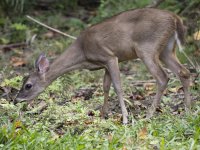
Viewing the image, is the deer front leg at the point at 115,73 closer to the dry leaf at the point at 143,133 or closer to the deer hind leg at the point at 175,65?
the deer hind leg at the point at 175,65

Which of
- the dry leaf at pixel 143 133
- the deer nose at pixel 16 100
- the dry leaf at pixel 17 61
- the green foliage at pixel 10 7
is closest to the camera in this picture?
the dry leaf at pixel 143 133

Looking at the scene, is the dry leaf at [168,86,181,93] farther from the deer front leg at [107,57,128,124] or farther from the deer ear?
the deer ear

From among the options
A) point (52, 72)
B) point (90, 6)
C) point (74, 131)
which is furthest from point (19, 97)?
point (90, 6)

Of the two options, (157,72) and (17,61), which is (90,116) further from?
(17,61)

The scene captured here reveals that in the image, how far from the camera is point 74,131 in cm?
729

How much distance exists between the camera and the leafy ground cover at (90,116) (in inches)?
251

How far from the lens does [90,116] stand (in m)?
7.96

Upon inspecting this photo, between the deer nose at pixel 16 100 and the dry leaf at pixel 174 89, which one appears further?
the dry leaf at pixel 174 89

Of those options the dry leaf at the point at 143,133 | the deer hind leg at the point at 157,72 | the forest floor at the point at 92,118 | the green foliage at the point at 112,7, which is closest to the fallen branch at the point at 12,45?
the green foliage at the point at 112,7

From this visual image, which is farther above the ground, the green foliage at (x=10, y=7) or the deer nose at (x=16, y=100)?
the green foliage at (x=10, y=7)

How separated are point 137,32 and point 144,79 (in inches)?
102

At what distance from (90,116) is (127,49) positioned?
128 centimetres

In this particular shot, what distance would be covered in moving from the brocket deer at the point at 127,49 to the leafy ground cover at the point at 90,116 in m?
0.32

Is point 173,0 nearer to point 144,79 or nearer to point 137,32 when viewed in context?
point 144,79
